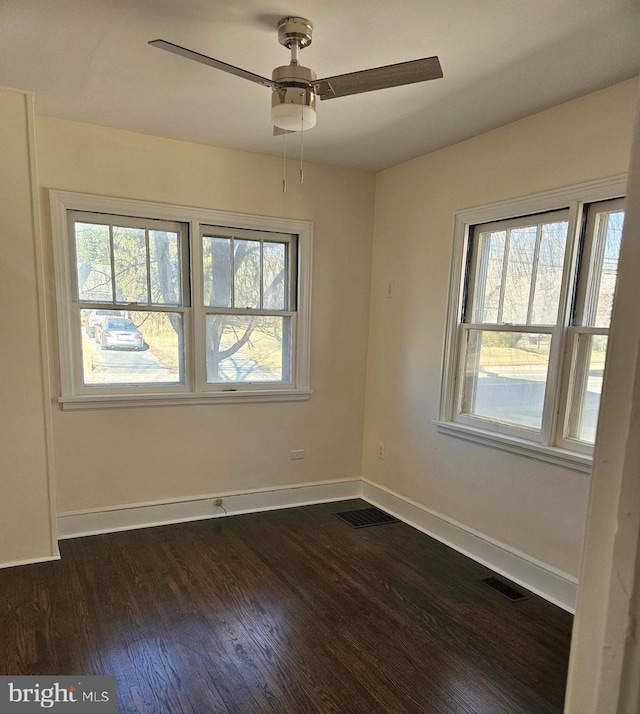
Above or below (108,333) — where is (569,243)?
above

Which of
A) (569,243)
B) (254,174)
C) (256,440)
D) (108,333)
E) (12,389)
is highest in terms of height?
(254,174)

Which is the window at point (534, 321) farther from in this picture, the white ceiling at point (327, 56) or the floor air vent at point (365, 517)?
the floor air vent at point (365, 517)

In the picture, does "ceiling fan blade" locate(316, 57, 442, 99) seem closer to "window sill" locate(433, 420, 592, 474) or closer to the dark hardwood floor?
"window sill" locate(433, 420, 592, 474)

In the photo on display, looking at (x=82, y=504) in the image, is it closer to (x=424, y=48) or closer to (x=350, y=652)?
(x=350, y=652)

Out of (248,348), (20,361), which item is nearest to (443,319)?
(248,348)

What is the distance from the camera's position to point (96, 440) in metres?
3.13

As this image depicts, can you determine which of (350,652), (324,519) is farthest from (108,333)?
(350,652)

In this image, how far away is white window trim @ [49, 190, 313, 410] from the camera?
2914mm

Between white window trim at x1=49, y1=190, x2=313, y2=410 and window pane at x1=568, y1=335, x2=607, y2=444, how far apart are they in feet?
6.27

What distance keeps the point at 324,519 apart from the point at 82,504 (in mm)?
1695

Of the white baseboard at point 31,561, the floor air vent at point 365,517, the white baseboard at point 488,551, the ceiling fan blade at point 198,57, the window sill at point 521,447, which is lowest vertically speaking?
the floor air vent at point 365,517

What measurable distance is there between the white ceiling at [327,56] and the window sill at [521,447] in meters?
1.83

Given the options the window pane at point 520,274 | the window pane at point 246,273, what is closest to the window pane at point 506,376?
the window pane at point 520,274

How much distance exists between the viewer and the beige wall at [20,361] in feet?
8.23
